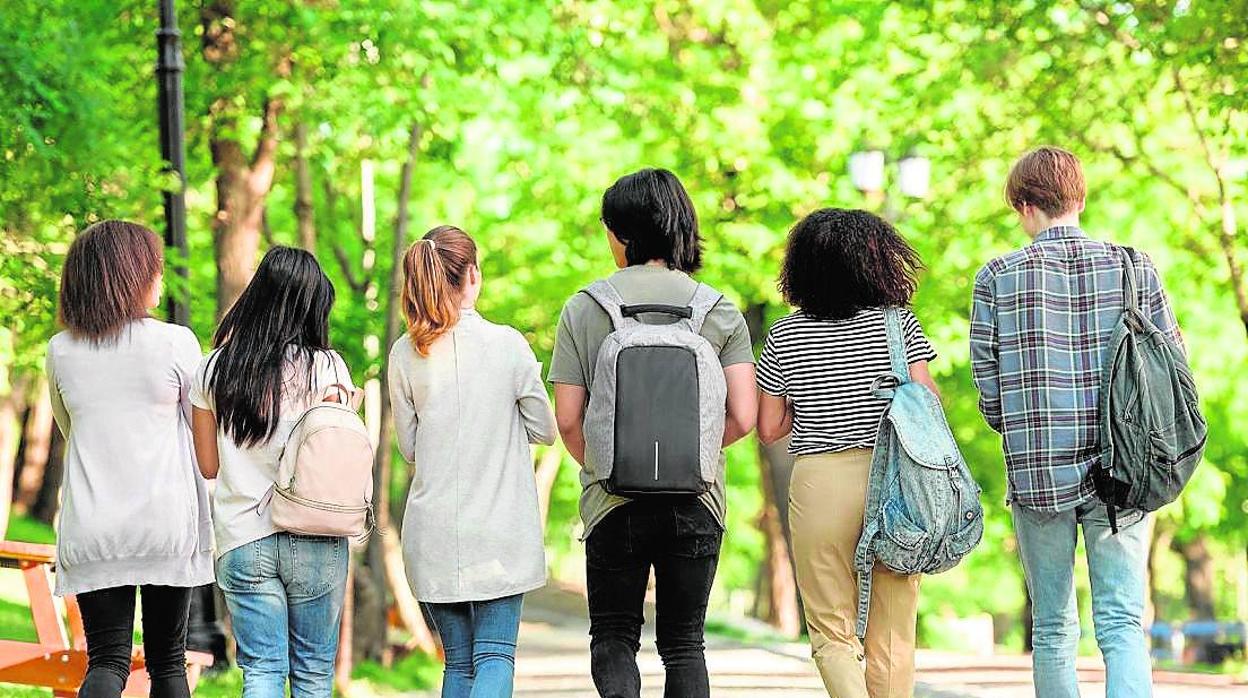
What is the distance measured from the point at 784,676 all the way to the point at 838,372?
647 cm

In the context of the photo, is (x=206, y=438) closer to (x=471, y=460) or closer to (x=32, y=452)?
(x=471, y=460)

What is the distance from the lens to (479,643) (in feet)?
19.3

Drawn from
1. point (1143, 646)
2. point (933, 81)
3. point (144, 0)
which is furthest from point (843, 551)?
point (933, 81)

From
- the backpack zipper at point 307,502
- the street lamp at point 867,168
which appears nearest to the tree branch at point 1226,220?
the street lamp at point 867,168

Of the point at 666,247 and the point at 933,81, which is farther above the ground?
the point at 933,81

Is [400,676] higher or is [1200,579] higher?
[400,676]

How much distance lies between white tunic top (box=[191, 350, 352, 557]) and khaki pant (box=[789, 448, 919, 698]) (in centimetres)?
170

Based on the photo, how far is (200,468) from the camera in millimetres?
6039

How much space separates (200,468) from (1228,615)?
49.4 metres

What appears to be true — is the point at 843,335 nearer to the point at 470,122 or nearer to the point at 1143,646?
the point at 1143,646

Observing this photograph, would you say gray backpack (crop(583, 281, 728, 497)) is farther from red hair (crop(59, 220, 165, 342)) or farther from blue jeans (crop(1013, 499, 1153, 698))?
red hair (crop(59, 220, 165, 342))

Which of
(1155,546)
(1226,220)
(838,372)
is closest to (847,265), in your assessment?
(838,372)

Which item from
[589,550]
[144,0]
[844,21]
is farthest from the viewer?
[844,21]

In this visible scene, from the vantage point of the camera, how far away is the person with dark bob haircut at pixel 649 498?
566 cm
